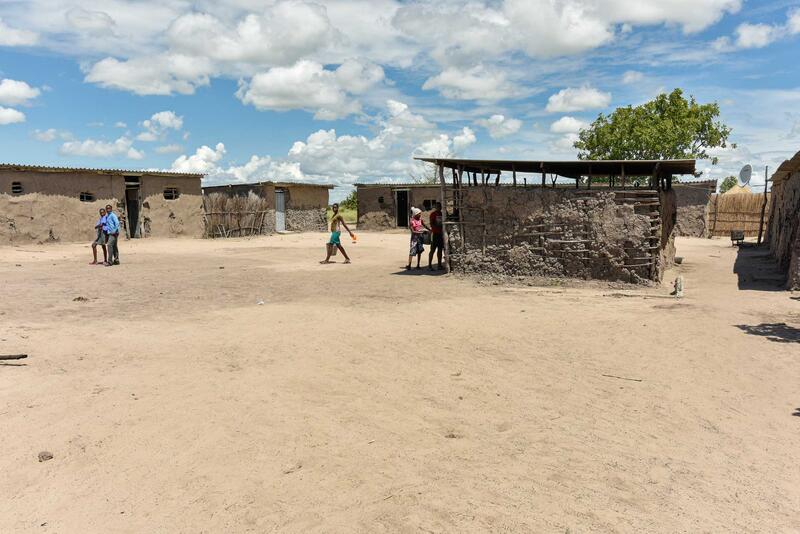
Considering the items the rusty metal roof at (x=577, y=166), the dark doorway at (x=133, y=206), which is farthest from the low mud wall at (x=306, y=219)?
the rusty metal roof at (x=577, y=166)

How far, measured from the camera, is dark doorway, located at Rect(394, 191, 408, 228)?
103ft

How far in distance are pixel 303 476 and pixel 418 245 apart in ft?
34.6

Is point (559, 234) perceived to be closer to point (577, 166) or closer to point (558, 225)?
point (558, 225)

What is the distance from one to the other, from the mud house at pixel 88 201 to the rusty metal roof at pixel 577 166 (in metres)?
16.8

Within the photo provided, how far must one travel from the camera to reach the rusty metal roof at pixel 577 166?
1166 cm

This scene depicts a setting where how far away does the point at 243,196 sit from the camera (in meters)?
29.7

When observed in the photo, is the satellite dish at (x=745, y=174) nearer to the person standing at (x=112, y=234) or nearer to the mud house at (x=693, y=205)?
the mud house at (x=693, y=205)

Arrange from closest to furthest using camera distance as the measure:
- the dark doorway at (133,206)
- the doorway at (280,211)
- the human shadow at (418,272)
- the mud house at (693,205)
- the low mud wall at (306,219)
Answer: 1. the human shadow at (418,272)
2. the dark doorway at (133,206)
3. the mud house at (693,205)
4. the doorway at (280,211)
5. the low mud wall at (306,219)

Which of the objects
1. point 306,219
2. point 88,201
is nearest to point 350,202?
point 306,219

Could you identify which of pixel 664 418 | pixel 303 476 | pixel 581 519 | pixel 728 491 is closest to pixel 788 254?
pixel 664 418

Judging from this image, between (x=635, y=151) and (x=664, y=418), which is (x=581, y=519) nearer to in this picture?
(x=664, y=418)

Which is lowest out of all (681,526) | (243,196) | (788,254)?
(681,526)

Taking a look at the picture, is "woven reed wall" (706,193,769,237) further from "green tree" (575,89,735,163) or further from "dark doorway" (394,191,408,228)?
"dark doorway" (394,191,408,228)

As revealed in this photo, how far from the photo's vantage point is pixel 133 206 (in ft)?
82.9
